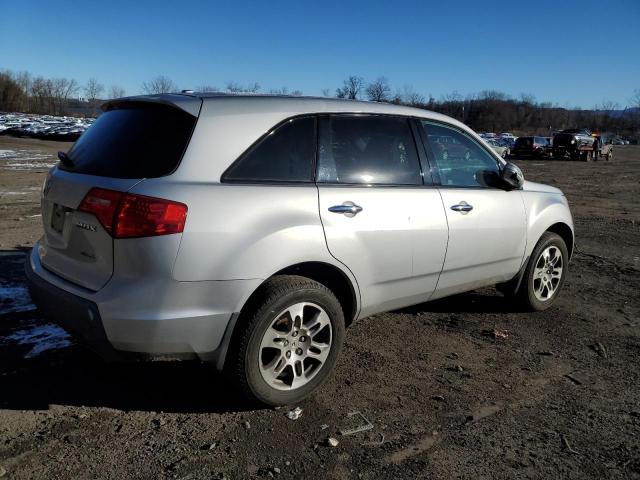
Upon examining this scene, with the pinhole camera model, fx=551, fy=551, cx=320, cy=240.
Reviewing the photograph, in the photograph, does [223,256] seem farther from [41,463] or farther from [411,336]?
[411,336]

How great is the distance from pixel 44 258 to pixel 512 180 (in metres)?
3.46

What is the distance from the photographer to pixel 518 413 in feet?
10.6

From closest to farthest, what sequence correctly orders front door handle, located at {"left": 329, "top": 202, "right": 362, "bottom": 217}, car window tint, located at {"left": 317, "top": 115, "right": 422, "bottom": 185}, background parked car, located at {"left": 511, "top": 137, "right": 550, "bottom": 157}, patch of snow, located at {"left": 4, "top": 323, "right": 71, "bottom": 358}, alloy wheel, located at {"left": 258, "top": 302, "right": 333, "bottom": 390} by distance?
alloy wheel, located at {"left": 258, "top": 302, "right": 333, "bottom": 390}
front door handle, located at {"left": 329, "top": 202, "right": 362, "bottom": 217}
car window tint, located at {"left": 317, "top": 115, "right": 422, "bottom": 185}
patch of snow, located at {"left": 4, "top": 323, "right": 71, "bottom": 358}
background parked car, located at {"left": 511, "top": 137, "right": 550, "bottom": 157}

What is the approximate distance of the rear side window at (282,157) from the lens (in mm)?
3063

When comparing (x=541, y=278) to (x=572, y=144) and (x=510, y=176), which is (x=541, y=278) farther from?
(x=572, y=144)

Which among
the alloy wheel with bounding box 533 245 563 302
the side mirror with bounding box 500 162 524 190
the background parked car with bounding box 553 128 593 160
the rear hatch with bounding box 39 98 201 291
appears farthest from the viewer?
the background parked car with bounding box 553 128 593 160

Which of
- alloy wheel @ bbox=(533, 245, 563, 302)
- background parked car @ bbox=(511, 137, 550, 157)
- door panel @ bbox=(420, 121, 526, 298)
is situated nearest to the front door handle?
door panel @ bbox=(420, 121, 526, 298)

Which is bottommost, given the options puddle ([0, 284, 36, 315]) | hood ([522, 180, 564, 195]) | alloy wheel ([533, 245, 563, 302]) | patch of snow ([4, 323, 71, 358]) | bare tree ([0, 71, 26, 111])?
patch of snow ([4, 323, 71, 358])

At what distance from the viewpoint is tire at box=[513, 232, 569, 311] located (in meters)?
4.82

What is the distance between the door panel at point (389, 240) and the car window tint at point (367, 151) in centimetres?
10

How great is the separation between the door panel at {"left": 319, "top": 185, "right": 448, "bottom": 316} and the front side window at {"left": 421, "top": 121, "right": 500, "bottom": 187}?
0.31 m

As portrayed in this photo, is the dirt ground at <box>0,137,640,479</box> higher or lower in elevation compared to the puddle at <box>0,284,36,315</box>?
lower

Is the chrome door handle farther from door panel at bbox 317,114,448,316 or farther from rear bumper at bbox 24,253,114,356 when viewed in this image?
rear bumper at bbox 24,253,114,356

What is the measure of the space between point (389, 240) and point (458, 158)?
1145mm
